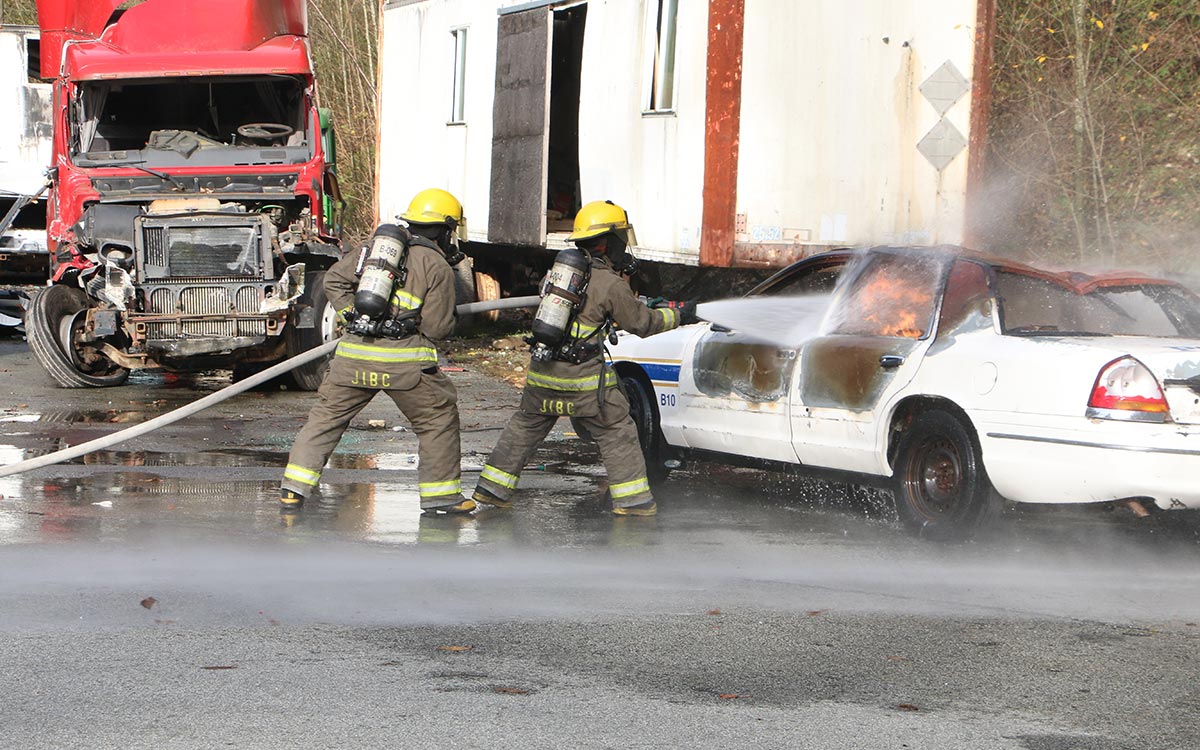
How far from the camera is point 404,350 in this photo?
7.38 m

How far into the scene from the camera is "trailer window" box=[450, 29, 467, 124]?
16.8 metres

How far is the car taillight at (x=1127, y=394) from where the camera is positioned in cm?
609

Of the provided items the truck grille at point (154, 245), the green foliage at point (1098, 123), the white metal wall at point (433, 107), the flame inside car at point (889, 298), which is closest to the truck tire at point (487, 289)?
the white metal wall at point (433, 107)

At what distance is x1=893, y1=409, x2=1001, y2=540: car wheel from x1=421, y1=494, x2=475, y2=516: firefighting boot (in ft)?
6.99

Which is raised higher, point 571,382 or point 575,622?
point 571,382

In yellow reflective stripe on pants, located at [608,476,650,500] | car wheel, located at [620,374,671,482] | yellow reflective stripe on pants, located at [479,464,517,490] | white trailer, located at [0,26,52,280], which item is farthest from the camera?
white trailer, located at [0,26,52,280]

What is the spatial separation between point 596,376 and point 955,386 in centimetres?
183

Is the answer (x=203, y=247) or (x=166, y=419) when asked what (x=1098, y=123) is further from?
(x=166, y=419)

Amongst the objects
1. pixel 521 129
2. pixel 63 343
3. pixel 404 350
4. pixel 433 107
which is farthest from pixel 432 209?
pixel 433 107

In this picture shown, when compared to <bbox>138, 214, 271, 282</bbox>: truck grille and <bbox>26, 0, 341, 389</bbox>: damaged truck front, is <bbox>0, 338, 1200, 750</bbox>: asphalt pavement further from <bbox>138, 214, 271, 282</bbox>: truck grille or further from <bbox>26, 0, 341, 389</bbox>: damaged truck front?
<bbox>138, 214, 271, 282</bbox>: truck grille

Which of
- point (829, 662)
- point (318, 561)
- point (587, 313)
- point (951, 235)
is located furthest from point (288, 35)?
point (829, 662)

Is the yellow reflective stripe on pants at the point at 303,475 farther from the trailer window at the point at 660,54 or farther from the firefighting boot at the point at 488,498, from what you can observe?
the trailer window at the point at 660,54

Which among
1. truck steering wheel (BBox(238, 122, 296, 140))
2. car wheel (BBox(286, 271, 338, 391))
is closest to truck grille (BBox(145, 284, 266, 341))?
car wheel (BBox(286, 271, 338, 391))

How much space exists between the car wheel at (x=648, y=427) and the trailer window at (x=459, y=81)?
8623 mm
